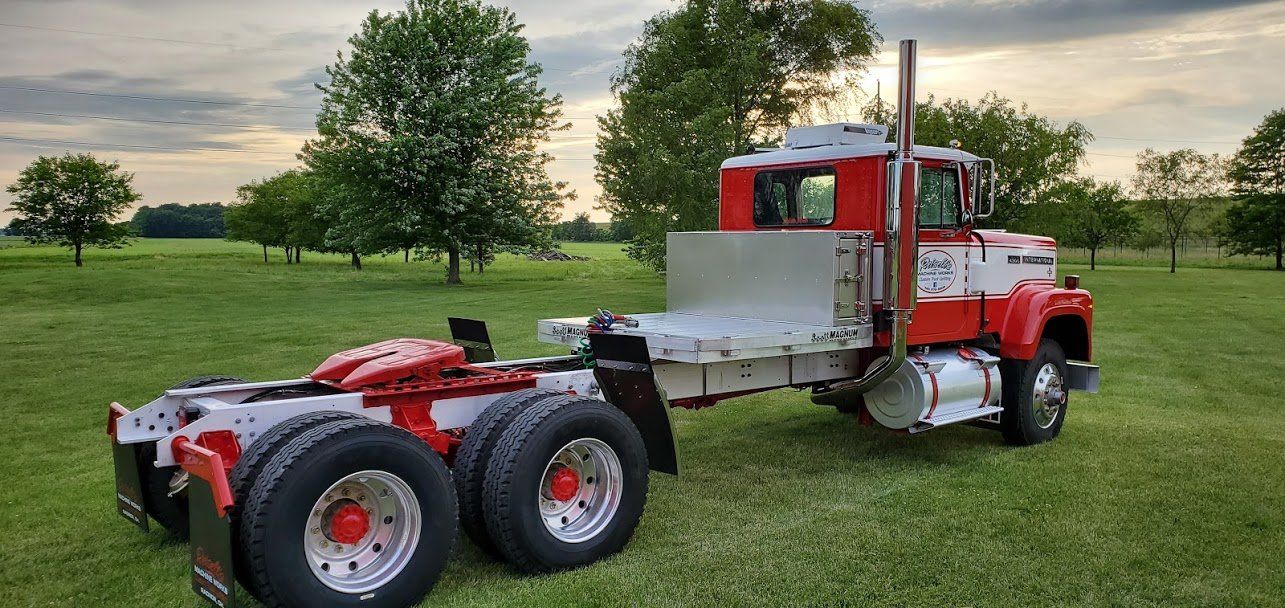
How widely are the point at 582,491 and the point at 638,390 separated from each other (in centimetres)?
77

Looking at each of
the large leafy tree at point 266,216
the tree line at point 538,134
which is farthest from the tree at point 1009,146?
the large leafy tree at point 266,216

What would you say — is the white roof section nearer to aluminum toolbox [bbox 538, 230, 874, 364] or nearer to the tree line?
aluminum toolbox [bbox 538, 230, 874, 364]

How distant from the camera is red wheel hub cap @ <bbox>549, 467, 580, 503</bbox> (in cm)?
562

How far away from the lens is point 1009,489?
743cm

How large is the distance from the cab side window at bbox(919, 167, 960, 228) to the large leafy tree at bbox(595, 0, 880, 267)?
20.2 meters

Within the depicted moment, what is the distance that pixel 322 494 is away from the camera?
4.54m

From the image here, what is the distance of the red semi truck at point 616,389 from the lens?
4664mm

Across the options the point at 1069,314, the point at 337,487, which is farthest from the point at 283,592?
the point at 1069,314

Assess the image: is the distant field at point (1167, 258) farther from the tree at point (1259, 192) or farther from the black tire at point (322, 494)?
the black tire at point (322, 494)

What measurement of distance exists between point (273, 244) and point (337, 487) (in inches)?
2530

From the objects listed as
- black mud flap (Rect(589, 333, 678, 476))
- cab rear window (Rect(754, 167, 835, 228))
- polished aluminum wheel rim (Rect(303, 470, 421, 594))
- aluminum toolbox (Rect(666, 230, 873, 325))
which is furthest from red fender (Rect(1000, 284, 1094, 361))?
polished aluminum wheel rim (Rect(303, 470, 421, 594))

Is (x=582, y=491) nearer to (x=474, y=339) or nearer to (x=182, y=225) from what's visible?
(x=474, y=339)

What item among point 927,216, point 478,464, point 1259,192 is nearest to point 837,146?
point 927,216

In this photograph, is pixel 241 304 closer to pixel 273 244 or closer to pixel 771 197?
pixel 771 197
